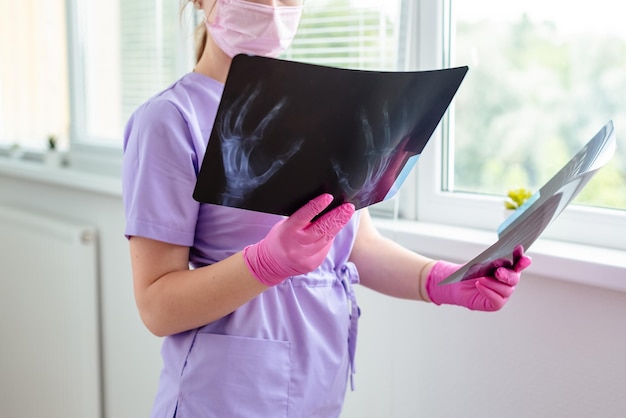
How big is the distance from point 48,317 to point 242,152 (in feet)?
5.80

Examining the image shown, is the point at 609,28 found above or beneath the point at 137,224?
above

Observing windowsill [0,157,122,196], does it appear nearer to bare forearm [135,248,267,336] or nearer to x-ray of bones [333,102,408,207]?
bare forearm [135,248,267,336]

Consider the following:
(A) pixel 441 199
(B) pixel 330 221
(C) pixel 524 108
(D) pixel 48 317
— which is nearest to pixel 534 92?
(C) pixel 524 108

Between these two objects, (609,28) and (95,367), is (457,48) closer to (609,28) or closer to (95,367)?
(609,28)

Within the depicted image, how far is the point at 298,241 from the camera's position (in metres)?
0.94

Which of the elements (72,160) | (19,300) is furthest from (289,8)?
(19,300)

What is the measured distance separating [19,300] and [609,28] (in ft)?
6.62

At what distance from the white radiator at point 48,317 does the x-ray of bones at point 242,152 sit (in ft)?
4.93

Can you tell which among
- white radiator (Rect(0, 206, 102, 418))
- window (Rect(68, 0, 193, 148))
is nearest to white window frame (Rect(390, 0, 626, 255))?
window (Rect(68, 0, 193, 148))

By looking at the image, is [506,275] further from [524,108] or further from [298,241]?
[524,108]

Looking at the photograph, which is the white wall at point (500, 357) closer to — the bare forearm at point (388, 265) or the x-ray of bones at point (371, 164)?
the bare forearm at point (388, 265)

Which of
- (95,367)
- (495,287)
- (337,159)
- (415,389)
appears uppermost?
(337,159)

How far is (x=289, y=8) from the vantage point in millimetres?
1101

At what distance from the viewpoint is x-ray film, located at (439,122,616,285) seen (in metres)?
0.93
